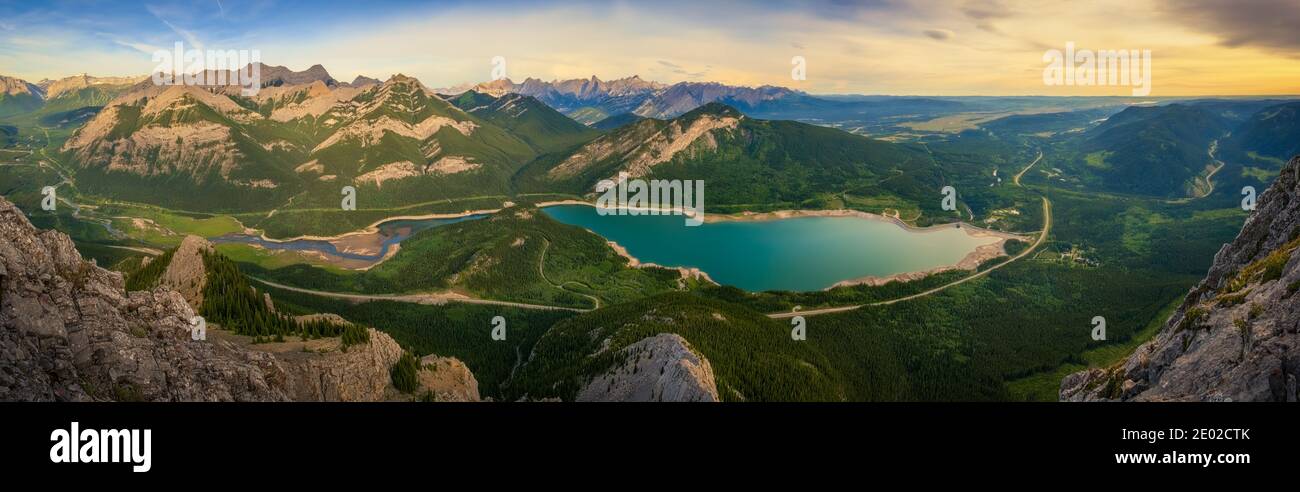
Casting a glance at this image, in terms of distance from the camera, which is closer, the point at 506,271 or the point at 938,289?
the point at 938,289

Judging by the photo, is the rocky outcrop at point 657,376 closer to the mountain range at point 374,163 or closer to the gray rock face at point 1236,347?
the gray rock face at point 1236,347

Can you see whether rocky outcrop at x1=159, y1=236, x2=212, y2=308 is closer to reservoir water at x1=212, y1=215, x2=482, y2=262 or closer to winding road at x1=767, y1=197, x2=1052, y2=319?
winding road at x1=767, y1=197, x2=1052, y2=319

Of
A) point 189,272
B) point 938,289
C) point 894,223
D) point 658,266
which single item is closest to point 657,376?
point 189,272

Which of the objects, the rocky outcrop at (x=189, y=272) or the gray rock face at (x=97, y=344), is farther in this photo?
the rocky outcrop at (x=189, y=272)

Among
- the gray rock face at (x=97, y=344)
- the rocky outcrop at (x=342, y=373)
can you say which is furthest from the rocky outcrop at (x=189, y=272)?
the gray rock face at (x=97, y=344)

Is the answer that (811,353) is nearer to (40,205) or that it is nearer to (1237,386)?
(1237,386)

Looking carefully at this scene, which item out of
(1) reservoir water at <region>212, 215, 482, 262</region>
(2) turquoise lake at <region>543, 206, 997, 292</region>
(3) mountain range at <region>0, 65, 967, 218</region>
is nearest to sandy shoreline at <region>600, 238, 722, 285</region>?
(2) turquoise lake at <region>543, 206, 997, 292</region>

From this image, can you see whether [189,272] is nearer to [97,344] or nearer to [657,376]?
[97,344]
